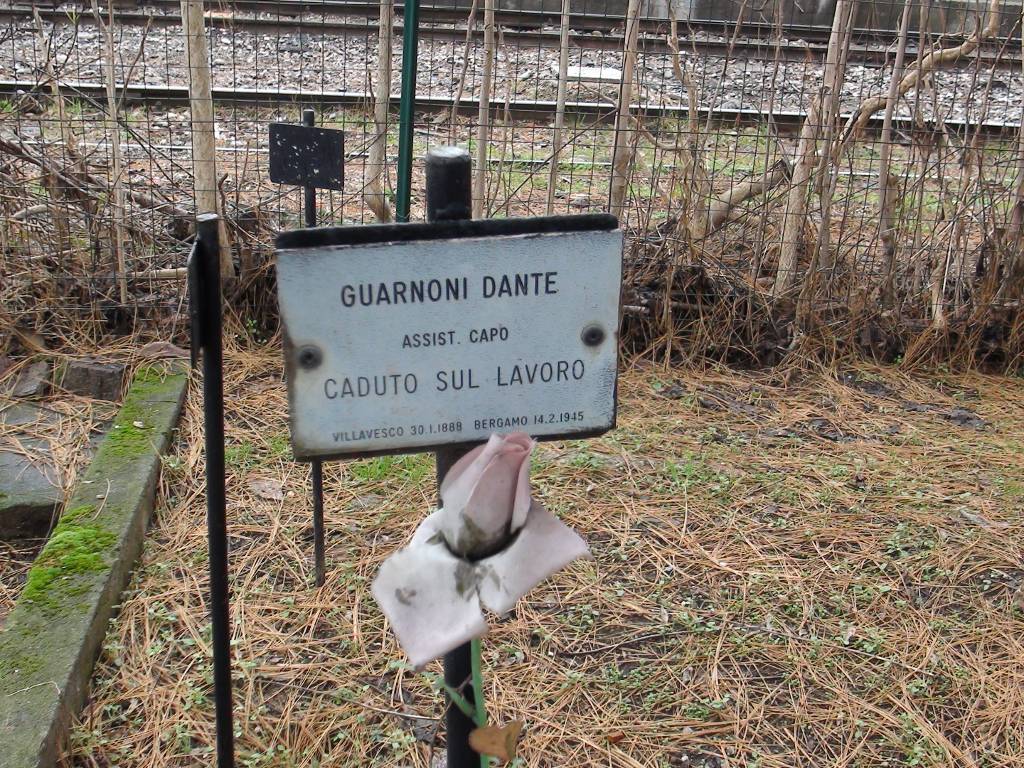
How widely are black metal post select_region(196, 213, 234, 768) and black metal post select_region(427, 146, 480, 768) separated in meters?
0.36

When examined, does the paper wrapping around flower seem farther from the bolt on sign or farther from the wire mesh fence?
the wire mesh fence

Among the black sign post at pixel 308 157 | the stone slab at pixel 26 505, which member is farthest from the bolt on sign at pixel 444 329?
the stone slab at pixel 26 505

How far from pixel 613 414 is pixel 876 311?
381 centimetres

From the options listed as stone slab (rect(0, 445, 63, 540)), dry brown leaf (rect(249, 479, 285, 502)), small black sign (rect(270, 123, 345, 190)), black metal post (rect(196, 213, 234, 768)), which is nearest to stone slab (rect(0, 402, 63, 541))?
stone slab (rect(0, 445, 63, 540))

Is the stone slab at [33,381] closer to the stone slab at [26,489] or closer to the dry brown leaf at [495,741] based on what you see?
the stone slab at [26,489]

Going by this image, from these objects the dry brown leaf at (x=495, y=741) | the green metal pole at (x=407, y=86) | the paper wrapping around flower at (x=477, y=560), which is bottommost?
the dry brown leaf at (x=495, y=741)

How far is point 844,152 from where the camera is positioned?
4746mm

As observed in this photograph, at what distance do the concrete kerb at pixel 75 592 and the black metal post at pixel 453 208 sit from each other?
1.04m

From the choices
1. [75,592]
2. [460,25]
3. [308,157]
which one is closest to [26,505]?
[75,592]

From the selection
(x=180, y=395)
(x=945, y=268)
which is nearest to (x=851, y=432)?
(x=945, y=268)

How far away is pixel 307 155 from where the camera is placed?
10.7 feet

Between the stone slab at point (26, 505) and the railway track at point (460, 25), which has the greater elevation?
the railway track at point (460, 25)

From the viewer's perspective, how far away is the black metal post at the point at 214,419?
59.8 inches

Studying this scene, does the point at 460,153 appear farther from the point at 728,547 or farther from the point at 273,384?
A: the point at 273,384
